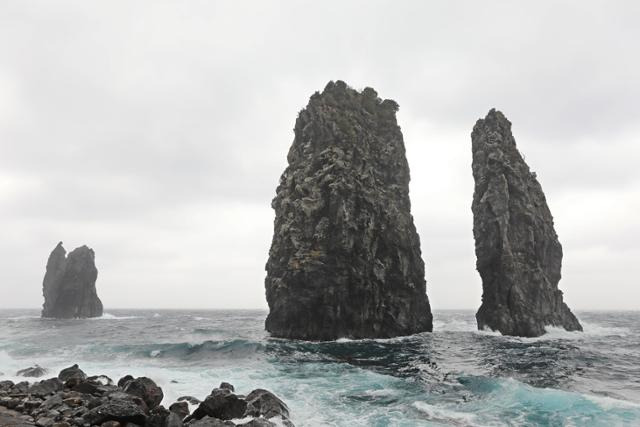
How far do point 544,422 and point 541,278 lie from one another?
159 feet

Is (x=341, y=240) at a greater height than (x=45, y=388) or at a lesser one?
greater

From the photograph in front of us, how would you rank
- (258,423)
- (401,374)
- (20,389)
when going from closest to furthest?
(258,423), (20,389), (401,374)

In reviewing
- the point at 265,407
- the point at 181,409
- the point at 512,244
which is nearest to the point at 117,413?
the point at 181,409

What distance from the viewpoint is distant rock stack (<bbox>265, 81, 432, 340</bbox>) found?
5422cm

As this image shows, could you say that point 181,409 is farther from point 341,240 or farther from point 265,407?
point 341,240

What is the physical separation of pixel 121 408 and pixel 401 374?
19.5 metres

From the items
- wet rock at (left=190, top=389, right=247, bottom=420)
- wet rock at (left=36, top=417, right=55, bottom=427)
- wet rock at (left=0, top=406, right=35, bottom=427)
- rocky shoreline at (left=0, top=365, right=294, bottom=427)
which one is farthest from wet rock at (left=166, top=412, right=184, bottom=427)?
wet rock at (left=0, top=406, right=35, bottom=427)

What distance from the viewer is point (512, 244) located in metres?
62.9

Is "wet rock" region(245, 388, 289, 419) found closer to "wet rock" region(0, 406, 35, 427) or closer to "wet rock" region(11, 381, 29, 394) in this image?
"wet rock" region(0, 406, 35, 427)

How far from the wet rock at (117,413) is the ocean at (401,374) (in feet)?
19.4

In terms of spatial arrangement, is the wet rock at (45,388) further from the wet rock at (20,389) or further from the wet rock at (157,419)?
the wet rock at (157,419)

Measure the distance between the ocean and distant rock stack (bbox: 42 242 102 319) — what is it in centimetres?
A: 8682

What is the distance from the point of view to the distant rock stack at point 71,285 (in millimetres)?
127044

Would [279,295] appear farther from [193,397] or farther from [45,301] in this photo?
[45,301]
